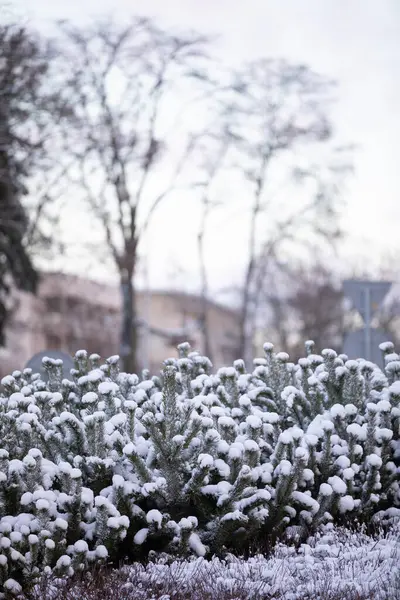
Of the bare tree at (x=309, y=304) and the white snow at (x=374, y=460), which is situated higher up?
the white snow at (x=374, y=460)

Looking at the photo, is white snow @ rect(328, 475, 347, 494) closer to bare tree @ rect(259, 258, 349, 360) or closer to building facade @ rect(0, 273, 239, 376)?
building facade @ rect(0, 273, 239, 376)

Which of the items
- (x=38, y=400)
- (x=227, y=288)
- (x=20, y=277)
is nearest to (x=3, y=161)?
(x=20, y=277)

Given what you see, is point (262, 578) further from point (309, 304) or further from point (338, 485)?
point (309, 304)

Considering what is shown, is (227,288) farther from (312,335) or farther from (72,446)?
(72,446)

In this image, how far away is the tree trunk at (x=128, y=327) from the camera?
93.1 ft

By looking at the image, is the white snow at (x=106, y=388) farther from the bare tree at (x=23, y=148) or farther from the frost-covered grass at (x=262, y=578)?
the bare tree at (x=23, y=148)

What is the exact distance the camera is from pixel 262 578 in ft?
17.3

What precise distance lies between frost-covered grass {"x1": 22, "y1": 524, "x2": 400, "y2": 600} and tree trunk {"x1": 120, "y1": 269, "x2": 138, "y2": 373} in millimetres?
22417

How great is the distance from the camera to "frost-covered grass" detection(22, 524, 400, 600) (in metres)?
4.91

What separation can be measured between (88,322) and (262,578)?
53112 millimetres

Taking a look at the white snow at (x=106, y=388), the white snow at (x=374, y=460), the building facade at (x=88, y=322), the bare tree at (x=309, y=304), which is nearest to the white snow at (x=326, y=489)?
the white snow at (x=374, y=460)

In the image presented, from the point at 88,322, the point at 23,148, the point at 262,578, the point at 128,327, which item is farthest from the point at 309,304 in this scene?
the point at 262,578

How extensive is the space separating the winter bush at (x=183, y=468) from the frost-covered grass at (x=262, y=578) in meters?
0.25

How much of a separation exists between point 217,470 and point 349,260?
47.8 m
